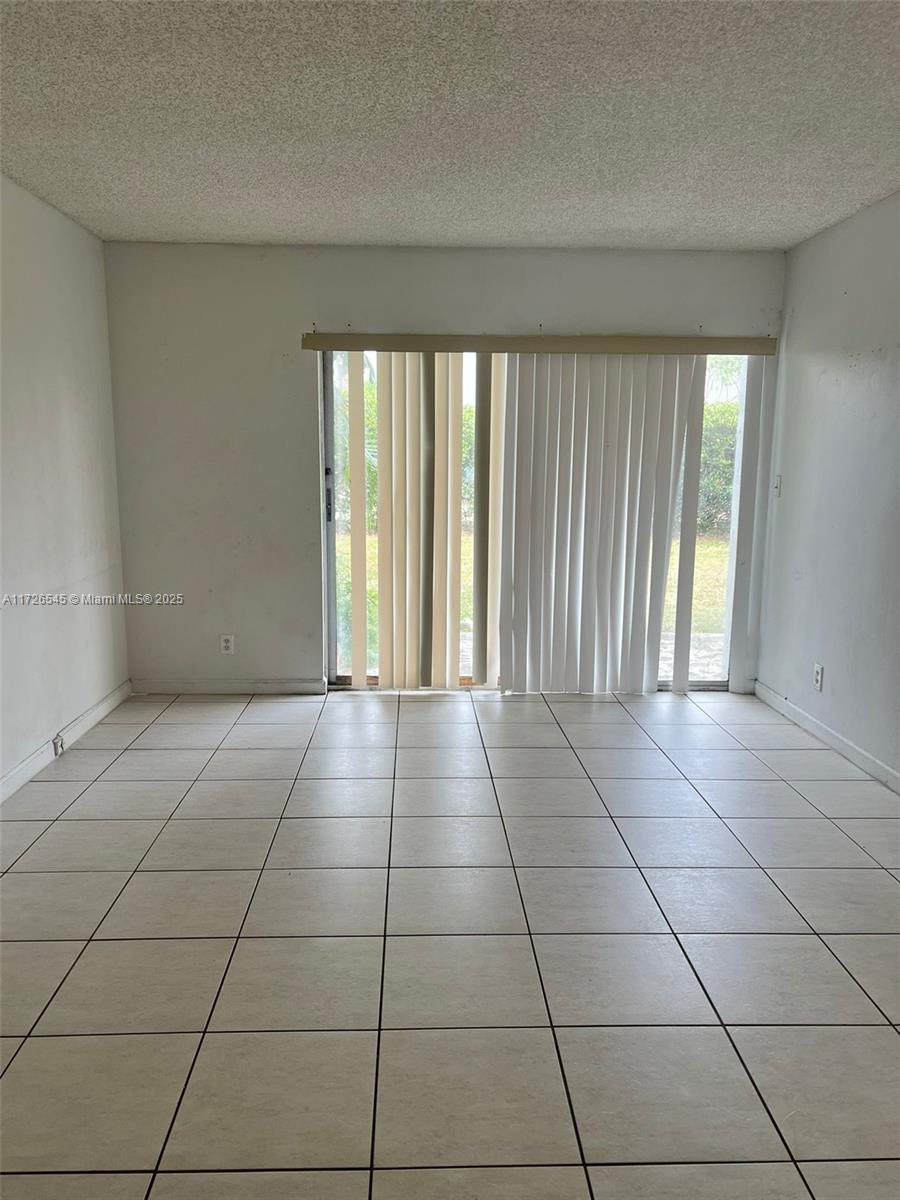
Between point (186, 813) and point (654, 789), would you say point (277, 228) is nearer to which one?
point (186, 813)

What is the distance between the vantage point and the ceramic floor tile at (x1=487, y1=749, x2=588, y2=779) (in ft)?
11.0

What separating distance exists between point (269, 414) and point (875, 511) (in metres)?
2.93

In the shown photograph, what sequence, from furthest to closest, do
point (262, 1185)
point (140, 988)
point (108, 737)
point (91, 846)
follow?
point (108, 737) < point (91, 846) < point (140, 988) < point (262, 1185)

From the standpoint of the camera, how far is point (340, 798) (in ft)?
10.2

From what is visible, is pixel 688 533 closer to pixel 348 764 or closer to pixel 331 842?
pixel 348 764

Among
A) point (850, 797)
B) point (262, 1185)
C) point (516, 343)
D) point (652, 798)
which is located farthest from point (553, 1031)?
point (516, 343)

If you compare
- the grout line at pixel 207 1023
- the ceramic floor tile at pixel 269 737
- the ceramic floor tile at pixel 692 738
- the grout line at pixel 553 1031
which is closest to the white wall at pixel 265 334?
the ceramic floor tile at pixel 269 737

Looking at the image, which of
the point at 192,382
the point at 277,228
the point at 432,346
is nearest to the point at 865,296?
the point at 432,346

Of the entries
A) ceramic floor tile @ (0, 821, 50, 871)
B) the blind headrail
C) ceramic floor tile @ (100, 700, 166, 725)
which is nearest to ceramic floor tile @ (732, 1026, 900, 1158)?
ceramic floor tile @ (0, 821, 50, 871)

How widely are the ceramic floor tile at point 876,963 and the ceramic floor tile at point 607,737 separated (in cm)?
150

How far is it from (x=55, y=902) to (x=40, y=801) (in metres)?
0.79

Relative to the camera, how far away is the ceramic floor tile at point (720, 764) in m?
3.39

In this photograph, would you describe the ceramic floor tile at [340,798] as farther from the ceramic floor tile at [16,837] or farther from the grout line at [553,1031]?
the ceramic floor tile at [16,837]

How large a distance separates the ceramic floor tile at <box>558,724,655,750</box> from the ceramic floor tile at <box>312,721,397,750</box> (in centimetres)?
85
